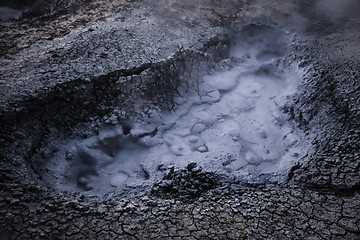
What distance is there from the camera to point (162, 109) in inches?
86.6

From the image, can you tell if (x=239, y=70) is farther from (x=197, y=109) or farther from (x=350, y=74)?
(x=350, y=74)

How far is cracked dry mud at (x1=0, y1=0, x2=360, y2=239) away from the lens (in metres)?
1.35

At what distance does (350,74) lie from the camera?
2.09 metres

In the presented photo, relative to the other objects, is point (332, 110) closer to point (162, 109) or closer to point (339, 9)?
point (162, 109)

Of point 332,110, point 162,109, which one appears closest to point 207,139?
point 162,109

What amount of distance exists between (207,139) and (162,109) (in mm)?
424

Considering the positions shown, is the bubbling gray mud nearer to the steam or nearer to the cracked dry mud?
the cracked dry mud

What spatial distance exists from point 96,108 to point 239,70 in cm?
135

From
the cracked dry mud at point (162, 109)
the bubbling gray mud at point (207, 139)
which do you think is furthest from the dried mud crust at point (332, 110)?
the bubbling gray mud at point (207, 139)

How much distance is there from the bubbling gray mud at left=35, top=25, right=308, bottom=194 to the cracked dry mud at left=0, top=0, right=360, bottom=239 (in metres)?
0.07

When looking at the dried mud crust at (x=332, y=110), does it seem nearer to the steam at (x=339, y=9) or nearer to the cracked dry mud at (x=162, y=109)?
the cracked dry mud at (x=162, y=109)

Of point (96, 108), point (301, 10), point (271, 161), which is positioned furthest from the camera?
point (301, 10)

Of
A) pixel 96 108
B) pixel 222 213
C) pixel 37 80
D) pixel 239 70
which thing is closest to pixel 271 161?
pixel 222 213

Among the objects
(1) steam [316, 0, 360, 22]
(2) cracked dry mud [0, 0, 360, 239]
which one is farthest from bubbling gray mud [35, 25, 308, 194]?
(1) steam [316, 0, 360, 22]
